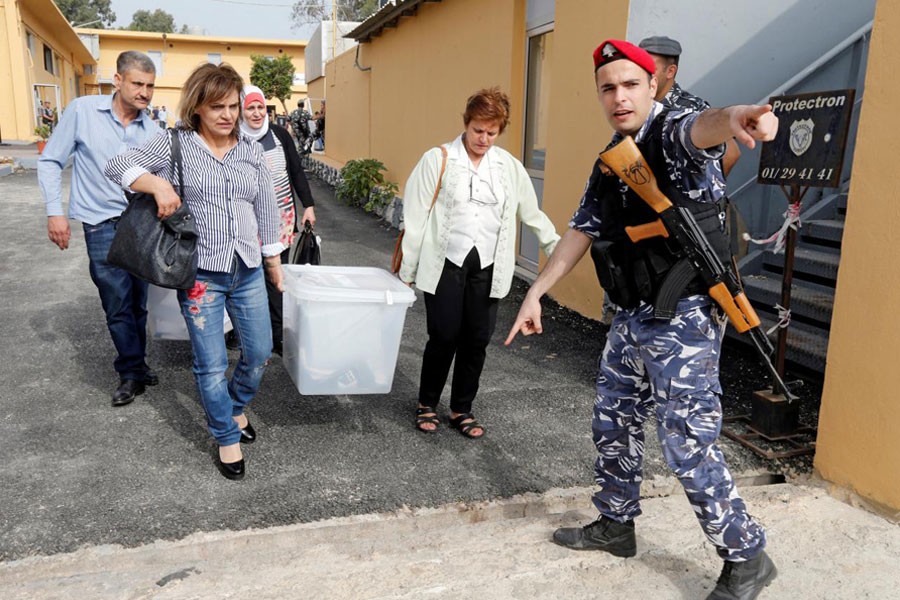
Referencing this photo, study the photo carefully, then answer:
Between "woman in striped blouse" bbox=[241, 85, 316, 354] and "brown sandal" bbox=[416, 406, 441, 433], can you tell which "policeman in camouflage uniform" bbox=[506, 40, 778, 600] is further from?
"woman in striped blouse" bbox=[241, 85, 316, 354]

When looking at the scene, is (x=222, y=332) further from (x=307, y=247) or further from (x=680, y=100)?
(x=680, y=100)

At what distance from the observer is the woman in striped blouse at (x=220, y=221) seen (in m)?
3.09

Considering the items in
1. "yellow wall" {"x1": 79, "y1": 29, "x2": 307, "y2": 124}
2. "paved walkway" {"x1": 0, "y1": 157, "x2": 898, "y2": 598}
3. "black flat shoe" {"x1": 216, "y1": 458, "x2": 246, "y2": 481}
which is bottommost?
"paved walkway" {"x1": 0, "y1": 157, "x2": 898, "y2": 598}

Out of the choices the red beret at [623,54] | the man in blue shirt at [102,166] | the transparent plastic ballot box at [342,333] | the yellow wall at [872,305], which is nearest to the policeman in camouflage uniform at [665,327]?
the red beret at [623,54]

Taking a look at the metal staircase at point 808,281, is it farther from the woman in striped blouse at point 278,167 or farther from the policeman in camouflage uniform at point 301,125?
the policeman in camouflage uniform at point 301,125

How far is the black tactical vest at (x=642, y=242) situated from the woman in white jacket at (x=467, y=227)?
114 cm

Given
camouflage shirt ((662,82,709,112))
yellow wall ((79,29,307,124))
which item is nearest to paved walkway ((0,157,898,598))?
camouflage shirt ((662,82,709,112))

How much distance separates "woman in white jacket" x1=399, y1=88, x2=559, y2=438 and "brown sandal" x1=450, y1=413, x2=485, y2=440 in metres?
0.39

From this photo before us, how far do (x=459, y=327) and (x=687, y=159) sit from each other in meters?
1.79

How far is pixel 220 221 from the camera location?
3236mm

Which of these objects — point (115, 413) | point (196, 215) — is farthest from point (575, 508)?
point (115, 413)

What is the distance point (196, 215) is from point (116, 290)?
1254 millimetres

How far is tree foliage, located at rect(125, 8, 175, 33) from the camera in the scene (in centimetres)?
8150

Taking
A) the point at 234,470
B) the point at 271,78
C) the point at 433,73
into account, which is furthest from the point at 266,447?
the point at 271,78
